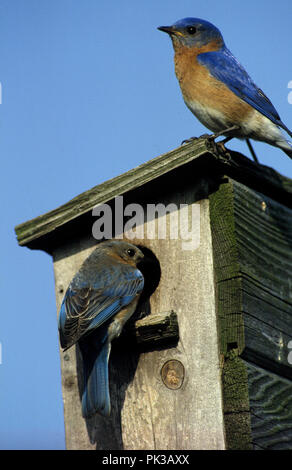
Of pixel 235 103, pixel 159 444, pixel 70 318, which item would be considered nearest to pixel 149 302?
pixel 70 318

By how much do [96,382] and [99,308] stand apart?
436 mm

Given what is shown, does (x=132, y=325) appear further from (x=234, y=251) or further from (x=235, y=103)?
(x=235, y=103)

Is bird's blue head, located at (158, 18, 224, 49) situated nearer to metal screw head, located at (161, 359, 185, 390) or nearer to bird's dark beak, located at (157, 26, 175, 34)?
bird's dark beak, located at (157, 26, 175, 34)

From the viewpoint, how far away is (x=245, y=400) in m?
3.77

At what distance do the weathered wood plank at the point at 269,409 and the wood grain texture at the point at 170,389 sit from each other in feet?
0.58

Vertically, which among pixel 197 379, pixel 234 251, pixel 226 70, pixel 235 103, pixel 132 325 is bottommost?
pixel 197 379

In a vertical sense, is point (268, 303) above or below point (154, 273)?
below

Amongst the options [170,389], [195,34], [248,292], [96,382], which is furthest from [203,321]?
[195,34]

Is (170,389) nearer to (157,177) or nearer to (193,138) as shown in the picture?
(157,177)

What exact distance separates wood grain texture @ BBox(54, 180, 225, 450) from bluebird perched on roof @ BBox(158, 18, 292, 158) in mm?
626

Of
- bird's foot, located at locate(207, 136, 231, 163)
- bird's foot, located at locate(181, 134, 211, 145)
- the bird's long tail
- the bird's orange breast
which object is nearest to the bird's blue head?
the bird's orange breast

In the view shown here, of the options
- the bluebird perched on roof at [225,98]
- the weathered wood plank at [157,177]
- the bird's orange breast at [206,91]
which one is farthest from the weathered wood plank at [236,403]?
the bird's orange breast at [206,91]

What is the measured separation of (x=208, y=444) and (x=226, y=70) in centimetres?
242

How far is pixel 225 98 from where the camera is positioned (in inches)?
184
